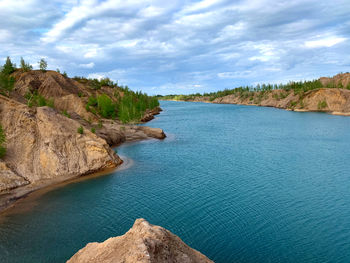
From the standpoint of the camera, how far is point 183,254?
10250mm

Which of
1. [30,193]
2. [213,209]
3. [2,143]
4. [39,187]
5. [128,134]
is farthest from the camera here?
[128,134]

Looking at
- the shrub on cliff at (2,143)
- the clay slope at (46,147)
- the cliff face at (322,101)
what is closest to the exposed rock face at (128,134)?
the clay slope at (46,147)

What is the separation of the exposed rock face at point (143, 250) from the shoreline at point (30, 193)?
44.6 feet

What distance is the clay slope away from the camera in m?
28.0

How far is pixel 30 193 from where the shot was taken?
24.9m

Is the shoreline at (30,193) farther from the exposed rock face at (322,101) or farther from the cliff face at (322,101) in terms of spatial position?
the cliff face at (322,101)

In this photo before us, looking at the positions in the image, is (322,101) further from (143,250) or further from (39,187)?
(143,250)

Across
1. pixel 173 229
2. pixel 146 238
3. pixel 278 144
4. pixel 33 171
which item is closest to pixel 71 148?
pixel 33 171

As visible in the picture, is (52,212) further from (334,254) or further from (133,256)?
(334,254)

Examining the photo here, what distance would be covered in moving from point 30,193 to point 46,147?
603 cm

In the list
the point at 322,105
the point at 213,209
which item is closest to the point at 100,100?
the point at 213,209

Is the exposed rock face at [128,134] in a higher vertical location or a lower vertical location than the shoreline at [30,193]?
higher

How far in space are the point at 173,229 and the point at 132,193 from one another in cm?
791

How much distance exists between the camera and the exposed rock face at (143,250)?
30.6 ft
